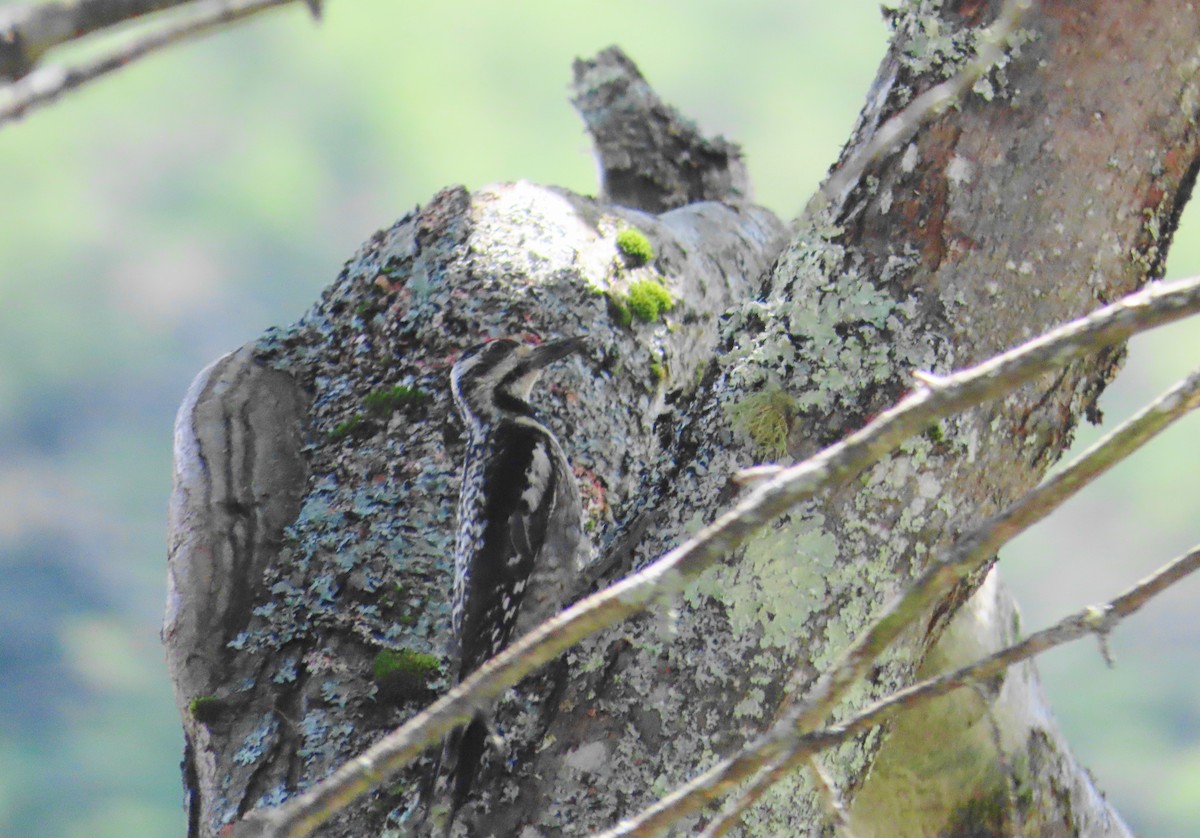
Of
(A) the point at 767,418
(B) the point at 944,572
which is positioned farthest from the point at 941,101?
(B) the point at 944,572

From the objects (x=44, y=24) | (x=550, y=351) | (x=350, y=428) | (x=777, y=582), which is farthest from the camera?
(x=550, y=351)

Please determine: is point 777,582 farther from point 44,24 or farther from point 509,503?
point 44,24

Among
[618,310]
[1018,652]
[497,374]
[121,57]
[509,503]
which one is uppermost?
[618,310]

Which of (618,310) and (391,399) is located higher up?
(618,310)

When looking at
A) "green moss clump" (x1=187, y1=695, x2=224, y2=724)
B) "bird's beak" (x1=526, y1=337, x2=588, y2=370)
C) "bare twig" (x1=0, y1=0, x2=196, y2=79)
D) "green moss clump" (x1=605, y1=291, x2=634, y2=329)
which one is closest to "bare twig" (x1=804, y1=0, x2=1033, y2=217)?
"bird's beak" (x1=526, y1=337, x2=588, y2=370)

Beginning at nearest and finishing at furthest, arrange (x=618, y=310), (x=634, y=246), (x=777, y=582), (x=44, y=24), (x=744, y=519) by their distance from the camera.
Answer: (x=44, y=24), (x=744, y=519), (x=777, y=582), (x=618, y=310), (x=634, y=246)

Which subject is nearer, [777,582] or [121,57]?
[121,57]

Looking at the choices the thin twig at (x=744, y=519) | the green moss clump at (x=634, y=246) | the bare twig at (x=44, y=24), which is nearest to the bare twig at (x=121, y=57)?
the bare twig at (x=44, y=24)
